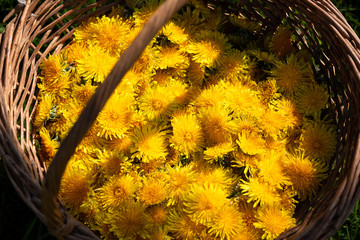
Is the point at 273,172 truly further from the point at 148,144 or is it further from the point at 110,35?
the point at 110,35

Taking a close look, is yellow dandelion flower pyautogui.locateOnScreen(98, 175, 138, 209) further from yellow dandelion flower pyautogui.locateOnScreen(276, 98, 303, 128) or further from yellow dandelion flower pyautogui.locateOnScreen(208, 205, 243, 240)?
yellow dandelion flower pyautogui.locateOnScreen(276, 98, 303, 128)

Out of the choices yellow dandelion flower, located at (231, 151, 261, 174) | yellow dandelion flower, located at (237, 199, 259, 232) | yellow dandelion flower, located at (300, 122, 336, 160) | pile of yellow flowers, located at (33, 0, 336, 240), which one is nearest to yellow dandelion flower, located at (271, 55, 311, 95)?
pile of yellow flowers, located at (33, 0, 336, 240)

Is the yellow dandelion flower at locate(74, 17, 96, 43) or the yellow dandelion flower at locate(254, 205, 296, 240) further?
the yellow dandelion flower at locate(74, 17, 96, 43)

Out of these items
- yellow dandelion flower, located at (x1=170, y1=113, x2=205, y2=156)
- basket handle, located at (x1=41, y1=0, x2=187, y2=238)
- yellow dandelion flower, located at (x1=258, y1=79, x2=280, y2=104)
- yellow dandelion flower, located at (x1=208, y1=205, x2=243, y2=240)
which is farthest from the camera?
yellow dandelion flower, located at (x1=258, y1=79, x2=280, y2=104)

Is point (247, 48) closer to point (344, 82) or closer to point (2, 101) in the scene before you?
point (344, 82)

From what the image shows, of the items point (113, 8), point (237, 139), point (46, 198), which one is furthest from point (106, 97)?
point (113, 8)

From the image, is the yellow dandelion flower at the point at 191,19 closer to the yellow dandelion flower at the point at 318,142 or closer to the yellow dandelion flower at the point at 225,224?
the yellow dandelion flower at the point at 318,142
